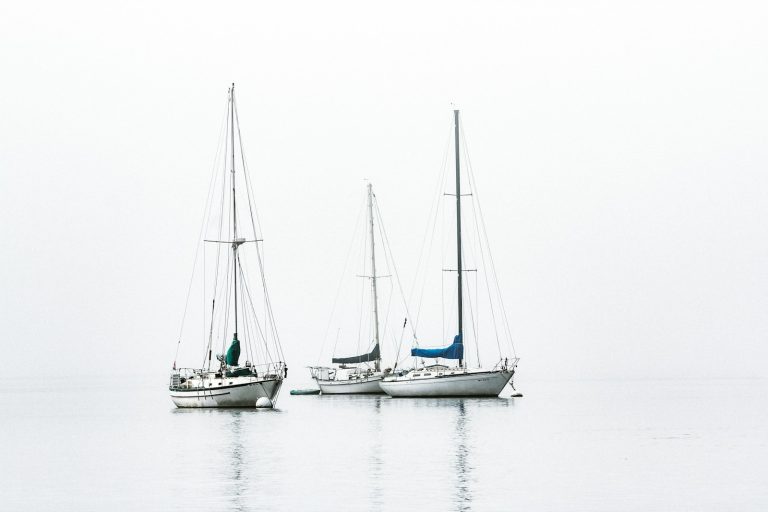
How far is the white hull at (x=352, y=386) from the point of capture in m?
121

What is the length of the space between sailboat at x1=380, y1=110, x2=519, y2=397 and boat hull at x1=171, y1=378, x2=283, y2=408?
630 inches

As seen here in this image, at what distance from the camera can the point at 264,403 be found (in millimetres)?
89250

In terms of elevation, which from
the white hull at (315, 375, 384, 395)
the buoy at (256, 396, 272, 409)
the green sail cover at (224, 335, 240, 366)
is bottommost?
the buoy at (256, 396, 272, 409)

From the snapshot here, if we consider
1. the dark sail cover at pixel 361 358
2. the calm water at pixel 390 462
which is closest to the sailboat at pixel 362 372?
the dark sail cover at pixel 361 358

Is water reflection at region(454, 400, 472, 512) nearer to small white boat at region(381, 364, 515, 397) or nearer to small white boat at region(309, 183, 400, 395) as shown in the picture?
small white boat at region(381, 364, 515, 397)

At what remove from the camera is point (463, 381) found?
3937 inches

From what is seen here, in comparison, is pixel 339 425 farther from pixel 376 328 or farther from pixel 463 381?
pixel 376 328

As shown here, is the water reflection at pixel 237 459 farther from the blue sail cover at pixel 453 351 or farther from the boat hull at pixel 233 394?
the blue sail cover at pixel 453 351

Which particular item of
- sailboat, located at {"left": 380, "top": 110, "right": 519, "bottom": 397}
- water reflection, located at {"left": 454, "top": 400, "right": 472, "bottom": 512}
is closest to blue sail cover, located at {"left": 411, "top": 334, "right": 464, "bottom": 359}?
sailboat, located at {"left": 380, "top": 110, "right": 519, "bottom": 397}

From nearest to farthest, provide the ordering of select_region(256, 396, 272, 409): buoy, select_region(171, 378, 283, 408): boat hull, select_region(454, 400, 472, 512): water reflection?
1. select_region(454, 400, 472, 512): water reflection
2. select_region(171, 378, 283, 408): boat hull
3. select_region(256, 396, 272, 409): buoy

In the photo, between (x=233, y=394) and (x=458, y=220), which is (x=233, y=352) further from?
(x=458, y=220)

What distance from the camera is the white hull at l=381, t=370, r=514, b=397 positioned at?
99938 millimetres

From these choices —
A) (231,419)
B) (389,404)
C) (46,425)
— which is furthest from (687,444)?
(46,425)

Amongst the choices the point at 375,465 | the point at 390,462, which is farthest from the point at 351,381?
the point at 375,465
